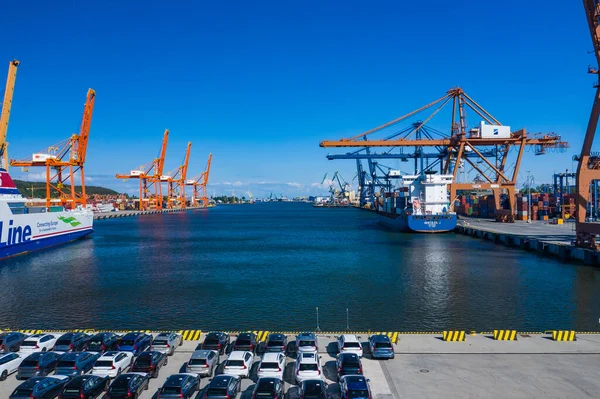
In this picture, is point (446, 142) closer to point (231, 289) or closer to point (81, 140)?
point (231, 289)

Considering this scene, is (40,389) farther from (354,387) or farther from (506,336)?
(506,336)

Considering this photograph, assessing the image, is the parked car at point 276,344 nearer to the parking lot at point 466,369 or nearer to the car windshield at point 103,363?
the parking lot at point 466,369

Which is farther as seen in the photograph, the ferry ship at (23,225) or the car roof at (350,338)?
the ferry ship at (23,225)

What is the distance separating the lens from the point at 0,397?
1383 centimetres

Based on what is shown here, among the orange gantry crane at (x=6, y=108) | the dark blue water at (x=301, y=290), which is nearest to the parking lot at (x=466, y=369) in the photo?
the dark blue water at (x=301, y=290)

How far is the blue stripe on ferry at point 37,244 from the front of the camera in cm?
5138

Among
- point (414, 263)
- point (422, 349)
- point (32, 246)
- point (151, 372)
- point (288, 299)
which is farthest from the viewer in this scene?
point (32, 246)

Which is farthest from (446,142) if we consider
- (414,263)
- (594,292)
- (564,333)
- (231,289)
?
(564,333)

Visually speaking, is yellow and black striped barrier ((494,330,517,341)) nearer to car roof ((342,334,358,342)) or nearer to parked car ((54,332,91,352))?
car roof ((342,334,358,342))

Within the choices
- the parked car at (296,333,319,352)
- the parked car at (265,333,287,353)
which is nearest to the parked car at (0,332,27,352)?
the parked car at (265,333,287,353)

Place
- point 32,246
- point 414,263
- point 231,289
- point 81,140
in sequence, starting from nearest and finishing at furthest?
point 231,289 < point 414,263 < point 32,246 < point 81,140

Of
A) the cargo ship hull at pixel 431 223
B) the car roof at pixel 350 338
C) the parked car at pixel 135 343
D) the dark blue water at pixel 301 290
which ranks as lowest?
the dark blue water at pixel 301 290

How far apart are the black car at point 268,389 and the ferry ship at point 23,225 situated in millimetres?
48292

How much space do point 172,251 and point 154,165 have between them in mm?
120126
